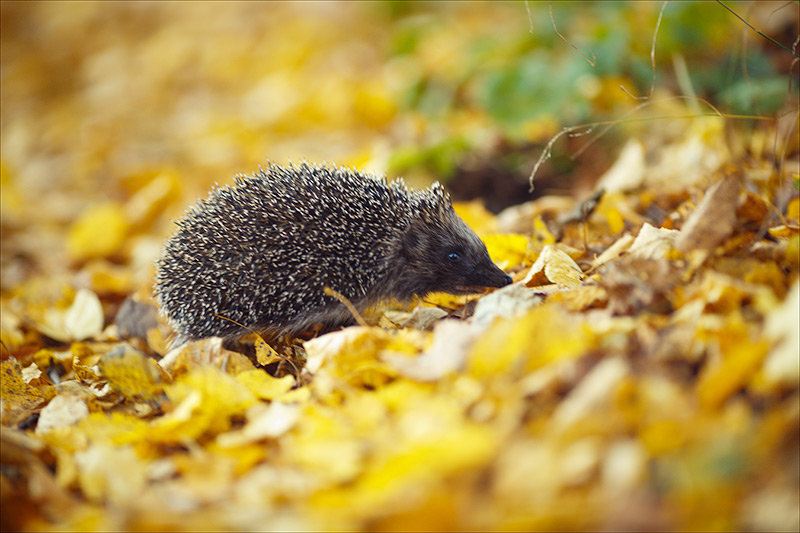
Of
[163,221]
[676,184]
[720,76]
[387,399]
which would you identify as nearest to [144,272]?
[163,221]

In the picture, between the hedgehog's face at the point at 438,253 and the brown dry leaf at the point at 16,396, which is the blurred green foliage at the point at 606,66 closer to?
the hedgehog's face at the point at 438,253

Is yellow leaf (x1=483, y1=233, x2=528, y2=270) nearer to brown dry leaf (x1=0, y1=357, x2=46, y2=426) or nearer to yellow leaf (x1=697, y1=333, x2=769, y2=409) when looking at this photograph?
yellow leaf (x1=697, y1=333, x2=769, y2=409)

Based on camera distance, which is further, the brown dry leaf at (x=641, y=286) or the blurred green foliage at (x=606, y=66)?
the blurred green foliage at (x=606, y=66)

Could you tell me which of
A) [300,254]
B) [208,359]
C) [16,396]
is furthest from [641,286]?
[16,396]

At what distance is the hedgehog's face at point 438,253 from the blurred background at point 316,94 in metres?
1.14

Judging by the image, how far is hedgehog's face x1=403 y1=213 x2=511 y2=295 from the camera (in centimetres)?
351

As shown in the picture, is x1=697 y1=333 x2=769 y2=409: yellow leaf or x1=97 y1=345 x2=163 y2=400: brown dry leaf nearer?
x1=697 y1=333 x2=769 y2=409: yellow leaf

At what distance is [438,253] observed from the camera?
355cm

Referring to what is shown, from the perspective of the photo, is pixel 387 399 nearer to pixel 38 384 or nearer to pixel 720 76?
pixel 38 384

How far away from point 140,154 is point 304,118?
7.39ft

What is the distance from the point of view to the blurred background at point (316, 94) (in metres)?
5.23

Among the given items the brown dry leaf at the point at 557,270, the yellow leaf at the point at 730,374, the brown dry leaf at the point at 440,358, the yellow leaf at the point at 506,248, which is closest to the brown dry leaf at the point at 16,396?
the brown dry leaf at the point at 440,358

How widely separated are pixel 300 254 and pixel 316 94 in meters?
5.89

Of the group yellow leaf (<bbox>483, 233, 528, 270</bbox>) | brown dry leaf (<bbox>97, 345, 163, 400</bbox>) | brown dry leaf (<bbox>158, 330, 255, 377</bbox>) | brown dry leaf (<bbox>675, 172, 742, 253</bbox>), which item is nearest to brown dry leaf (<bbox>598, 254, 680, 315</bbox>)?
brown dry leaf (<bbox>675, 172, 742, 253</bbox>)
